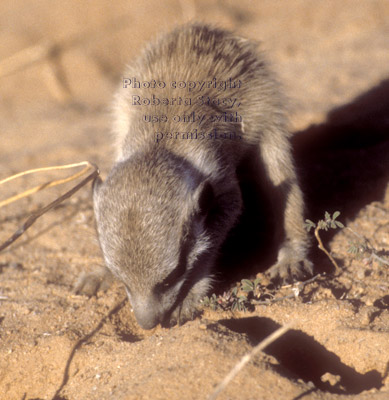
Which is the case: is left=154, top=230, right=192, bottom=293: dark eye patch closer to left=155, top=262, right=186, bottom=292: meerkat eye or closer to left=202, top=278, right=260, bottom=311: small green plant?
left=155, top=262, right=186, bottom=292: meerkat eye

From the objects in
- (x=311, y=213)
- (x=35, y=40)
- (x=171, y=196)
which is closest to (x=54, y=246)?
(x=171, y=196)

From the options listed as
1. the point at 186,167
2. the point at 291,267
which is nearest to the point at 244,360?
the point at 186,167

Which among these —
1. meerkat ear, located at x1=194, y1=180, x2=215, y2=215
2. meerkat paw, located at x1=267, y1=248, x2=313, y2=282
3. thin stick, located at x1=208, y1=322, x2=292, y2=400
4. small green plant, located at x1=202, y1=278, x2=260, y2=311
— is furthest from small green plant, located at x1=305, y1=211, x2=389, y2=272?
thin stick, located at x1=208, y1=322, x2=292, y2=400

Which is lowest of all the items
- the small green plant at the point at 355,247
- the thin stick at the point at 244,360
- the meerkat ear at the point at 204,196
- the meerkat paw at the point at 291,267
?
the meerkat paw at the point at 291,267

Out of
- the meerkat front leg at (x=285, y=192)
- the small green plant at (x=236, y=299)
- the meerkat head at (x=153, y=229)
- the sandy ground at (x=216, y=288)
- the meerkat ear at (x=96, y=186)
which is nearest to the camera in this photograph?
the sandy ground at (x=216, y=288)

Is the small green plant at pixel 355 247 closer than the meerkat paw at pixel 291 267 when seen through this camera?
Yes

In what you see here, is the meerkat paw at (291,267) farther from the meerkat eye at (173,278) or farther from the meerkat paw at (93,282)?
the meerkat paw at (93,282)

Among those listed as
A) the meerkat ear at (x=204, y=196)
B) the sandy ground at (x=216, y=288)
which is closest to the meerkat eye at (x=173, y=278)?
the sandy ground at (x=216, y=288)
